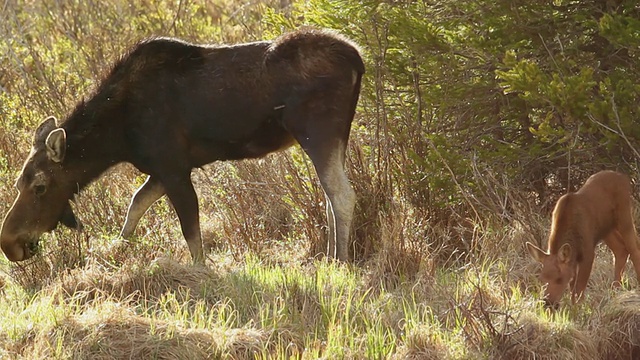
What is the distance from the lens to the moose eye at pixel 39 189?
9289 mm

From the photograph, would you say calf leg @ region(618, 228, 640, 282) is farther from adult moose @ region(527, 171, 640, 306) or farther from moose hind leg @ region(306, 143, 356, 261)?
moose hind leg @ region(306, 143, 356, 261)

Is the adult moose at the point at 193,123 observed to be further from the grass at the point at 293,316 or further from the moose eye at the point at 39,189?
the grass at the point at 293,316

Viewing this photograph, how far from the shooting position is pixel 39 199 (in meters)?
9.30

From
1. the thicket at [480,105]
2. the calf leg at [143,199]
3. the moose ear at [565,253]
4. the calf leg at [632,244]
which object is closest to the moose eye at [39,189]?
the calf leg at [143,199]

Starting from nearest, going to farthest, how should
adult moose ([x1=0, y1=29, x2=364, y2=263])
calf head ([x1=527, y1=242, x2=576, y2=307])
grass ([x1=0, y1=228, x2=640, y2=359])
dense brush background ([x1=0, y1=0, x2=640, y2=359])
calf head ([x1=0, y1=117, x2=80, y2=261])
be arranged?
grass ([x1=0, y1=228, x2=640, y2=359]), dense brush background ([x1=0, y1=0, x2=640, y2=359]), calf head ([x1=527, y1=242, x2=576, y2=307]), calf head ([x1=0, y1=117, x2=80, y2=261]), adult moose ([x1=0, y1=29, x2=364, y2=263])

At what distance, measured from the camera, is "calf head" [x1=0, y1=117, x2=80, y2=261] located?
29.9ft

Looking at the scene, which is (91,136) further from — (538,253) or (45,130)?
(538,253)

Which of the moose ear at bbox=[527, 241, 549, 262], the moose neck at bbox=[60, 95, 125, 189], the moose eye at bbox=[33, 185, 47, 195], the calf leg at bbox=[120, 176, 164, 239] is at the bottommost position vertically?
the moose ear at bbox=[527, 241, 549, 262]

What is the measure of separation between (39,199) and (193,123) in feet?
4.80

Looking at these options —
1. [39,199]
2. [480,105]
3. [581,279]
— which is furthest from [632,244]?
[39,199]

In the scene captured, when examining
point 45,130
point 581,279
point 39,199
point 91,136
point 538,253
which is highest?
point 45,130

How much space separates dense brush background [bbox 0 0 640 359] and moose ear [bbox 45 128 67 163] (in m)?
0.67

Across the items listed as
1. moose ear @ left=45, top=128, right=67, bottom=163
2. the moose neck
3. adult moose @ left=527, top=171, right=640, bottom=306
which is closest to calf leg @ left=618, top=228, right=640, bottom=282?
adult moose @ left=527, top=171, right=640, bottom=306

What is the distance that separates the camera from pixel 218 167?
467 inches
